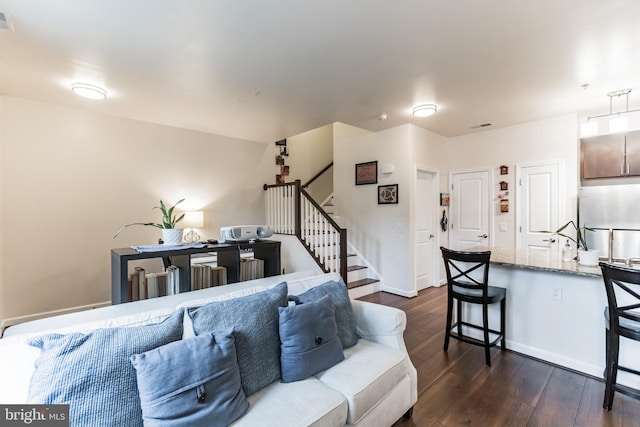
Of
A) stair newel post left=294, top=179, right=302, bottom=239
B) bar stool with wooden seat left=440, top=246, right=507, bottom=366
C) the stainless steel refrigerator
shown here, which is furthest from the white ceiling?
bar stool with wooden seat left=440, top=246, right=507, bottom=366

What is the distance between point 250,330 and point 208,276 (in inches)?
47.7

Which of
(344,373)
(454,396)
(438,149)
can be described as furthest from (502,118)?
(344,373)

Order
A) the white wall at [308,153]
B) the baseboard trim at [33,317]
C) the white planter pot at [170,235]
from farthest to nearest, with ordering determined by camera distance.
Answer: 1. the white wall at [308,153]
2. the baseboard trim at [33,317]
3. the white planter pot at [170,235]

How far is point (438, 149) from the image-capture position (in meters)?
5.09

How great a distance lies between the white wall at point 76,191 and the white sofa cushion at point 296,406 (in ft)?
11.6

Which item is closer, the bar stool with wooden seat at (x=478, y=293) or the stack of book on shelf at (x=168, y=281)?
the stack of book on shelf at (x=168, y=281)

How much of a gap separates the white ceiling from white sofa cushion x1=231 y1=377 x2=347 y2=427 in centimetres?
219

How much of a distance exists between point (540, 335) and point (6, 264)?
555cm

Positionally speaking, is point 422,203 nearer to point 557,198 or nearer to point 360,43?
point 557,198

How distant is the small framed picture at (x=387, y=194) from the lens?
181 inches

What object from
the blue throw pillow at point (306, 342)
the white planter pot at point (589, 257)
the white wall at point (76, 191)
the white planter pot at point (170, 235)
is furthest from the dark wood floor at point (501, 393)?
the white wall at point (76, 191)

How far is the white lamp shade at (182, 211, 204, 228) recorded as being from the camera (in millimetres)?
4395

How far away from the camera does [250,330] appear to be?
1.52m

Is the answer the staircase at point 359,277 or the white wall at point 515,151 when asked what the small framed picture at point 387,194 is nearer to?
the staircase at point 359,277
